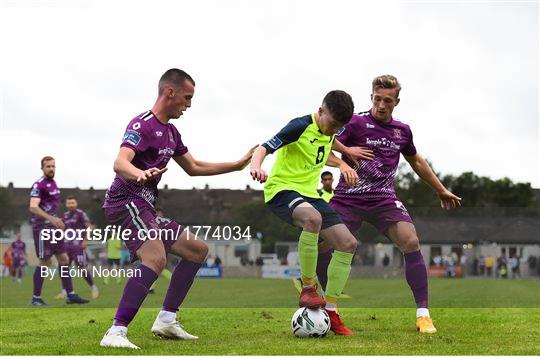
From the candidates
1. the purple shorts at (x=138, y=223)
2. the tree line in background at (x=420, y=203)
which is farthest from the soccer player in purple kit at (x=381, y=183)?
the tree line in background at (x=420, y=203)

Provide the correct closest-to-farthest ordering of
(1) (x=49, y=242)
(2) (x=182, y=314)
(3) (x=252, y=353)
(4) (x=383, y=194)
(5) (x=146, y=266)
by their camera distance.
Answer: (3) (x=252, y=353), (5) (x=146, y=266), (4) (x=383, y=194), (2) (x=182, y=314), (1) (x=49, y=242)

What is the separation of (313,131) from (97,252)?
4867 centimetres

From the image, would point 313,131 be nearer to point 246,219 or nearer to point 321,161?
point 321,161

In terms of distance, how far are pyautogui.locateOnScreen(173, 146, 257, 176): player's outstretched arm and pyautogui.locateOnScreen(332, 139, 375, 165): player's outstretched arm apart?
0.92m

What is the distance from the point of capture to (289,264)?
46.6m

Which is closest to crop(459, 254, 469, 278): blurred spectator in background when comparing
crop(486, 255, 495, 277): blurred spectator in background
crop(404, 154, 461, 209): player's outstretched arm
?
crop(486, 255, 495, 277): blurred spectator in background

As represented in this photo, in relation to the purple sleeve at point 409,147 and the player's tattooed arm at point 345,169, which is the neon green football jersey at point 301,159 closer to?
the player's tattooed arm at point 345,169

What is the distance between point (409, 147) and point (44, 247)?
9.11m

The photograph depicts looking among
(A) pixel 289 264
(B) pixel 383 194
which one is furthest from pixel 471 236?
(B) pixel 383 194

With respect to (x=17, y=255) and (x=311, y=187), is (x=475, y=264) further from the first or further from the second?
(x=311, y=187)

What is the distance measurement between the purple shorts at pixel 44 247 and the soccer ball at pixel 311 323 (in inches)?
360

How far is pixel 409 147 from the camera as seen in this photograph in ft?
31.1

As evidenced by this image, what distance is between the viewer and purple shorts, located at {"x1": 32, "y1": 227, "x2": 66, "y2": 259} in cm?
1620

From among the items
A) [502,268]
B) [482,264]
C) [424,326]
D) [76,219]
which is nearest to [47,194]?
[76,219]
